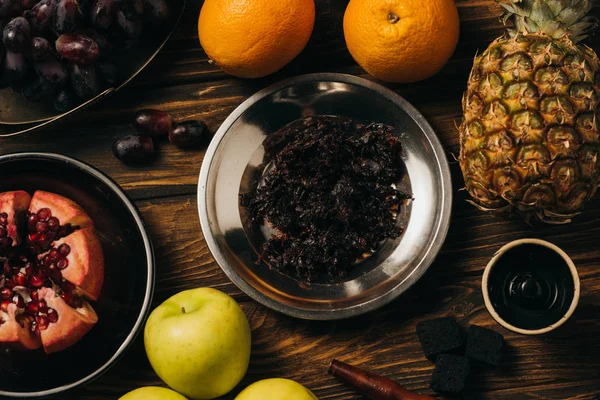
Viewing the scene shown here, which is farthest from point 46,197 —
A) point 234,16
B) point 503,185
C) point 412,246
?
point 503,185

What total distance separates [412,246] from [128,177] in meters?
0.62

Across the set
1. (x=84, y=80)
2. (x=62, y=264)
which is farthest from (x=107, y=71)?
(x=62, y=264)

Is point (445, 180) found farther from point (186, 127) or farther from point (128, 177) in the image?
point (128, 177)

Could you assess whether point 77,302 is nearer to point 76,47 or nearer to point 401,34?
point 76,47

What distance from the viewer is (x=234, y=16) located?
47.9 inches

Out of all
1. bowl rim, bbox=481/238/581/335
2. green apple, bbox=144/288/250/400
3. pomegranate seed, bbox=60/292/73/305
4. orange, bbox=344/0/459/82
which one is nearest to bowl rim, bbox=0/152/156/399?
green apple, bbox=144/288/250/400

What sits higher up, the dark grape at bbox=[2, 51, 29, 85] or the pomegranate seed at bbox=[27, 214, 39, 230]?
the dark grape at bbox=[2, 51, 29, 85]

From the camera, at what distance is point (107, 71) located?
51.4 inches

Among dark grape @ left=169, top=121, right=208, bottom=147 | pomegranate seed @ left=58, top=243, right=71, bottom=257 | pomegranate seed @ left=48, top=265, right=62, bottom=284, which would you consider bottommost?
pomegranate seed @ left=48, top=265, right=62, bottom=284

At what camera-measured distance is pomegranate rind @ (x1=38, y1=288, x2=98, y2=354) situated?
1.20m

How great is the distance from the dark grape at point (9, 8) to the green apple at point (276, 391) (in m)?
0.83

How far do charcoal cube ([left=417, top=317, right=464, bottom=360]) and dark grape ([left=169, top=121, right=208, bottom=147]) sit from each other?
61 centimetres

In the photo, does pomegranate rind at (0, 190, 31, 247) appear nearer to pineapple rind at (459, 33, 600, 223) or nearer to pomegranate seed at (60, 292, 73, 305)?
pomegranate seed at (60, 292, 73, 305)

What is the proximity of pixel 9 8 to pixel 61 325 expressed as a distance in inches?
23.3
